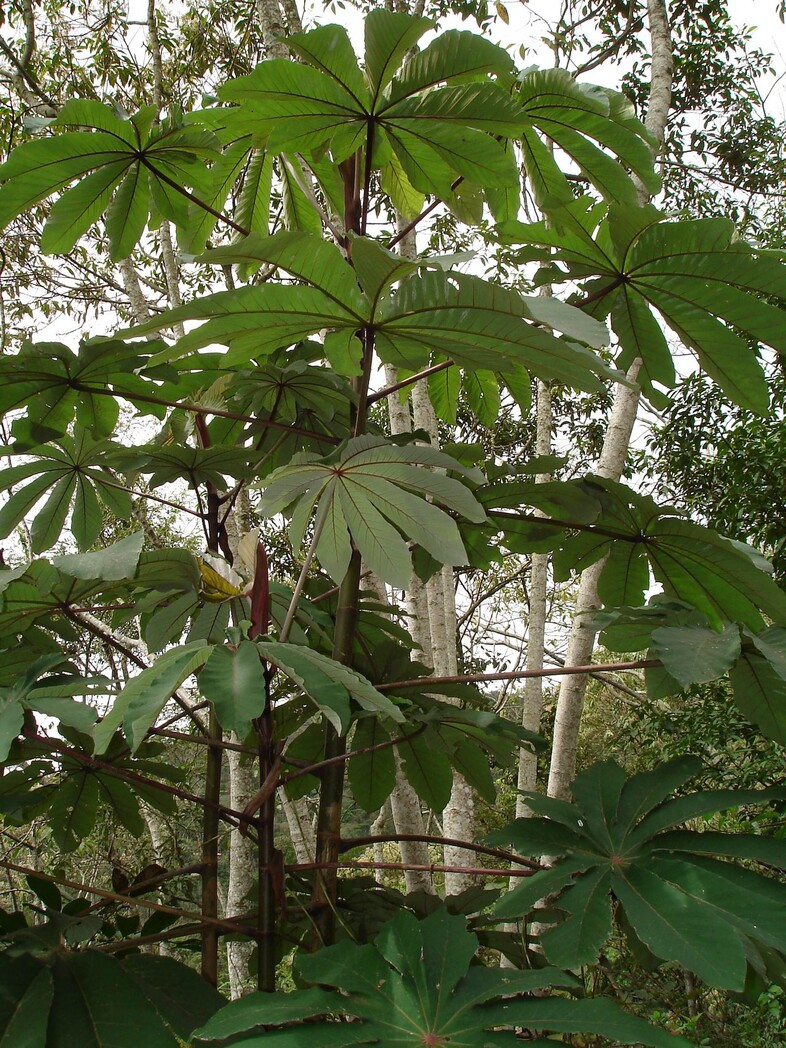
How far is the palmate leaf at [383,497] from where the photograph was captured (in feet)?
2.60

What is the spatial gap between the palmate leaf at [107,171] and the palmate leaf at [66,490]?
285 millimetres

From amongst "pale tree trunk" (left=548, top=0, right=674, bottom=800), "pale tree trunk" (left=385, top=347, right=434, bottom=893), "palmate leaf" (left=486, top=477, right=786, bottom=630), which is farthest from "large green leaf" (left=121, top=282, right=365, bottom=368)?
"pale tree trunk" (left=548, top=0, right=674, bottom=800)

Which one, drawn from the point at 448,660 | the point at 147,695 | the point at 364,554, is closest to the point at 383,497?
the point at 364,554

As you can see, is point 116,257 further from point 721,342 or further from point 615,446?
point 615,446

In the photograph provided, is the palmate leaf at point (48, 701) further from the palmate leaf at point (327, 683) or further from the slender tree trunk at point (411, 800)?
the slender tree trunk at point (411, 800)

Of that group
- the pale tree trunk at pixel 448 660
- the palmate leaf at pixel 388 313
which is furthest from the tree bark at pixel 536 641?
the palmate leaf at pixel 388 313

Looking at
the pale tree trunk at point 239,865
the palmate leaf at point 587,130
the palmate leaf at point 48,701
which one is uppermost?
the palmate leaf at point 587,130

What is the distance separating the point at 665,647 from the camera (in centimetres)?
81

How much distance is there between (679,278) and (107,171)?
0.76 metres

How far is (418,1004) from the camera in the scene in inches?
26.9

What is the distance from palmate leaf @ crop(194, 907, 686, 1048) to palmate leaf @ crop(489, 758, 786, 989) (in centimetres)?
7

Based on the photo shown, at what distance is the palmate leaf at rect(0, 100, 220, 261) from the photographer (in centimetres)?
102

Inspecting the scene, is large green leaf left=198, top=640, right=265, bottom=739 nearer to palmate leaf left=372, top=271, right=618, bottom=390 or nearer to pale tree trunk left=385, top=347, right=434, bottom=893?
palmate leaf left=372, top=271, right=618, bottom=390

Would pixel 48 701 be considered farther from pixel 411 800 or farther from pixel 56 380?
pixel 411 800
